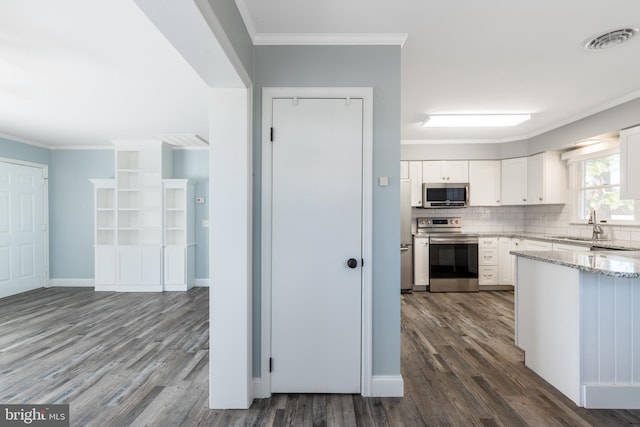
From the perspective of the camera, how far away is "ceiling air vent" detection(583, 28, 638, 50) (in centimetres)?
221

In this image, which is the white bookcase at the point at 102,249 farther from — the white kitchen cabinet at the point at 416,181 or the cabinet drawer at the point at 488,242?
the cabinet drawer at the point at 488,242

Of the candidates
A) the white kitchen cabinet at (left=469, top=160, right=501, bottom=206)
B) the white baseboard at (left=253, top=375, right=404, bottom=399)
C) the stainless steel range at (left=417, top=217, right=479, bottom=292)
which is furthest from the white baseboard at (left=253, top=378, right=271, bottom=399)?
the white kitchen cabinet at (left=469, top=160, right=501, bottom=206)

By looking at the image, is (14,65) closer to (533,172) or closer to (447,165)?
(447,165)

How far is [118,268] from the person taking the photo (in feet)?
17.2

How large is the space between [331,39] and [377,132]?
0.75 m

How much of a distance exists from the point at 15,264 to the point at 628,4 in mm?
Answer: 7944

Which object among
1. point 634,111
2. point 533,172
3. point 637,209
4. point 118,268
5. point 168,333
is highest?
point 634,111

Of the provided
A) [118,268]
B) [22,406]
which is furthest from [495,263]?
[118,268]

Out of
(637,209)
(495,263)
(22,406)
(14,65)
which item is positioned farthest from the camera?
(495,263)

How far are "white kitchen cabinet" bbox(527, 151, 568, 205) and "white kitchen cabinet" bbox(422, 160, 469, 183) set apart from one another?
106 cm

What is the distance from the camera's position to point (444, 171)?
5453 mm

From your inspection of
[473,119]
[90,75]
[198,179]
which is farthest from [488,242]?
[90,75]

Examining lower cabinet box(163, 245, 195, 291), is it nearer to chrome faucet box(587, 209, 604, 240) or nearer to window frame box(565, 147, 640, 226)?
chrome faucet box(587, 209, 604, 240)

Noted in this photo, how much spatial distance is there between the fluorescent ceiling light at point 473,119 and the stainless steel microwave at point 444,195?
139 centimetres
